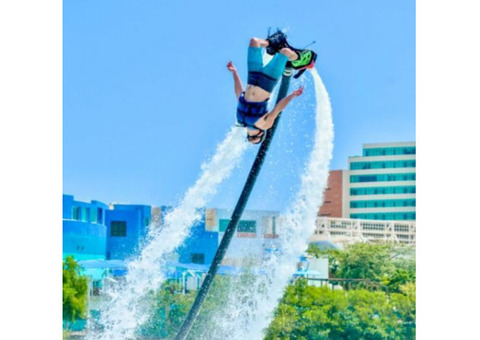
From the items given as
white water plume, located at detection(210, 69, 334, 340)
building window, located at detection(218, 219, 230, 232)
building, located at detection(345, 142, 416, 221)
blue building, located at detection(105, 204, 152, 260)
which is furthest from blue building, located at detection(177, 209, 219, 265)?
white water plume, located at detection(210, 69, 334, 340)

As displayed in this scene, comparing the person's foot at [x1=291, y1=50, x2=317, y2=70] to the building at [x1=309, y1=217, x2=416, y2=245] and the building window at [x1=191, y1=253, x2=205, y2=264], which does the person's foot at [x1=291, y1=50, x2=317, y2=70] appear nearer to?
the building window at [x1=191, y1=253, x2=205, y2=264]

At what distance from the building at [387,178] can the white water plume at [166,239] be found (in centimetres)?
249

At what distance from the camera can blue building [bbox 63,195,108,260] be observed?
7762mm

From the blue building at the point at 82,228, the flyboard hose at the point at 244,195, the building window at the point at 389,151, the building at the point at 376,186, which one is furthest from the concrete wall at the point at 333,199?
the flyboard hose at the point at 244,195

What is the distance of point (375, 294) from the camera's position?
26.8 feet

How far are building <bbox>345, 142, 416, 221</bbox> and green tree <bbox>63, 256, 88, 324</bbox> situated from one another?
2.80 meters

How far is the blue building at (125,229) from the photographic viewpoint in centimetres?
778

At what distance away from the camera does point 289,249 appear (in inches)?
207

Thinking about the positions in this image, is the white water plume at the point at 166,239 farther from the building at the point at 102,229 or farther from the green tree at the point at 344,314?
the green tree at the point at 344,314

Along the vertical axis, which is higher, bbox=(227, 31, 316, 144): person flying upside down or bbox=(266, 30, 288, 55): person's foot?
bbox=(266, 30, 288, 55): person's foot
